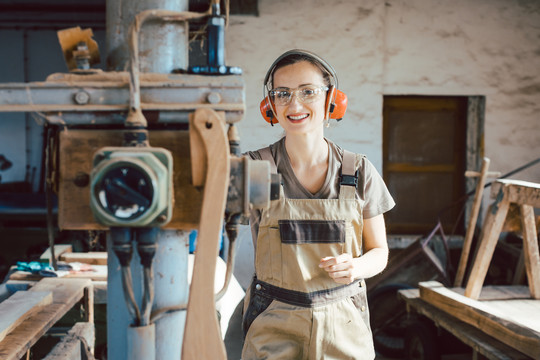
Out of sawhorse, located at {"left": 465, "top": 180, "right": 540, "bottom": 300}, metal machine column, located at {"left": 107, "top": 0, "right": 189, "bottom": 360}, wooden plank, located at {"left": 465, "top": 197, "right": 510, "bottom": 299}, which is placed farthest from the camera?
wooden plank, located at {"left": 465, "top": 197, "right": 510, "bottom": 299}

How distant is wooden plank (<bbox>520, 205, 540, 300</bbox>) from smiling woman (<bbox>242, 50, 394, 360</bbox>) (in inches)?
68.7

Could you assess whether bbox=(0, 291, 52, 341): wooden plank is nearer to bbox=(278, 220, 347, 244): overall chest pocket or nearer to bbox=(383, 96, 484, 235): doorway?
bbox=(278, 220, 347, 244): overall chest pocket

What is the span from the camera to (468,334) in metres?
2.99

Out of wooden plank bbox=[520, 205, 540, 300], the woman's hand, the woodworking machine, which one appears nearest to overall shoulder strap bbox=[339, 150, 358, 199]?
the woman's hand

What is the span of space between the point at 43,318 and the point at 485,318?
2452 millimetres

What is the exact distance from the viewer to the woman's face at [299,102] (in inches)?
63.9

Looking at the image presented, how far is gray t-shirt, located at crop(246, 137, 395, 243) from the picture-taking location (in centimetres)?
167

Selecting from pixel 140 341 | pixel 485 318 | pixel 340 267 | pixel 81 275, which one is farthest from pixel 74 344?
pixel 485 318

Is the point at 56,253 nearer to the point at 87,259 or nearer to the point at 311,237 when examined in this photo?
the point at 87,259

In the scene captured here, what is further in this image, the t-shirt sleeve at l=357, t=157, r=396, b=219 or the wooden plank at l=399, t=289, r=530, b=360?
the wooden plank at l=399, t=289, r=530, b=360

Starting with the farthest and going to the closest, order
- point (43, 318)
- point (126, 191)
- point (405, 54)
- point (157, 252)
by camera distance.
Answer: point (405, 54) < point (43, 318) < point (157, 252) < point (126, 191)

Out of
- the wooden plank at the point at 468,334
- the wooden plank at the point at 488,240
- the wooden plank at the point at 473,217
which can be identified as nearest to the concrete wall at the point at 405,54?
the wooden plank at the point at 473,217

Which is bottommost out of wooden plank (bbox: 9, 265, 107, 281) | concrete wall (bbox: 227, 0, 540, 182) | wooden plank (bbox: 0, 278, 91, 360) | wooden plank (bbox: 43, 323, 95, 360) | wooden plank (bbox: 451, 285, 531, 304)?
wooden plank (bbox: 451, 285, 531, 304)

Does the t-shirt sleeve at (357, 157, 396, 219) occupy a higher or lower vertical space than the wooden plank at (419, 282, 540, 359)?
higher
